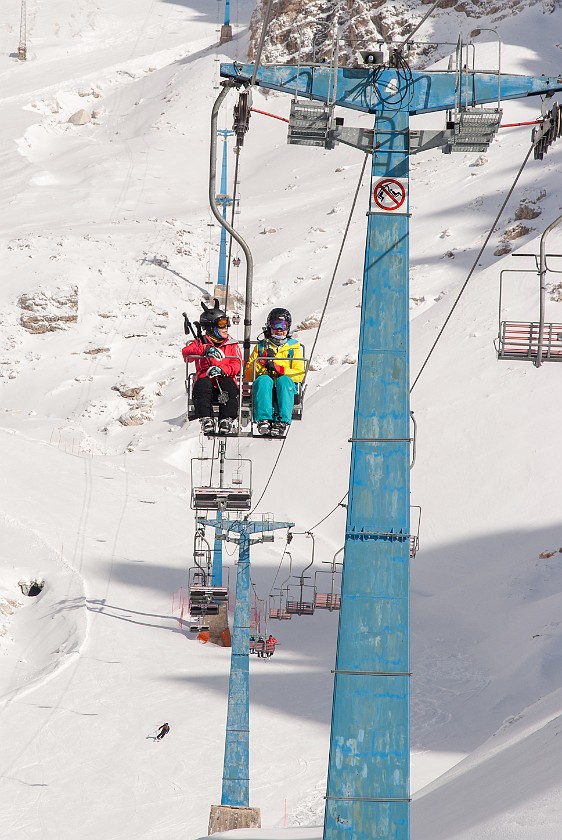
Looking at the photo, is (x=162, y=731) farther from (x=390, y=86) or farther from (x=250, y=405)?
(x=390, y=86)

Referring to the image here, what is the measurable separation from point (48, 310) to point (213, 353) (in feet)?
150

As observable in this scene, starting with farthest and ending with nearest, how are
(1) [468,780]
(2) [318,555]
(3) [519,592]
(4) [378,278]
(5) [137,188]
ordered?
(5) [137,188] < (2) [318,555] < (3) [519,592] < (1) [468,780] < (4) [378,278]

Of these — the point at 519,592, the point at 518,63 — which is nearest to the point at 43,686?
the point at 519,592

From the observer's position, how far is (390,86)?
9898 mm

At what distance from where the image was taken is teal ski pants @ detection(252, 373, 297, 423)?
46.0 ft

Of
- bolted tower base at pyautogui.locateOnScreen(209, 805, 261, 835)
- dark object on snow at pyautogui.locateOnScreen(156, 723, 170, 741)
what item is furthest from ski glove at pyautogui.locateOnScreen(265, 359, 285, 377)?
dark object on snow at pyautogui.locateOnScreen(156, 723, 170, 741)

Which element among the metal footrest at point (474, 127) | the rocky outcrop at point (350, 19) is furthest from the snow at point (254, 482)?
the metal footrest at point (474, 127)

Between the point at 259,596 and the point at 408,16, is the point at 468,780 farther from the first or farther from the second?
the point at 408,16

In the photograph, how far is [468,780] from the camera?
1831cm

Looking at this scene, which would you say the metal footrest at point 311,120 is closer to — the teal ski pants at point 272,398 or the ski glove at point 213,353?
the teal ski pants at point 272,398

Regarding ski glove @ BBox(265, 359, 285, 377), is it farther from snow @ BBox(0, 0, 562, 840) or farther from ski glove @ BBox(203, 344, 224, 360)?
snow @ BBox(0, 0, 562, 840)

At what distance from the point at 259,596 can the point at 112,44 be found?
75055mm

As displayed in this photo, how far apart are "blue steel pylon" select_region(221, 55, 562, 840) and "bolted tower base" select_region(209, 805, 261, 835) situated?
48.6 feet

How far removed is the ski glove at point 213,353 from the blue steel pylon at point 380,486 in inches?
229
